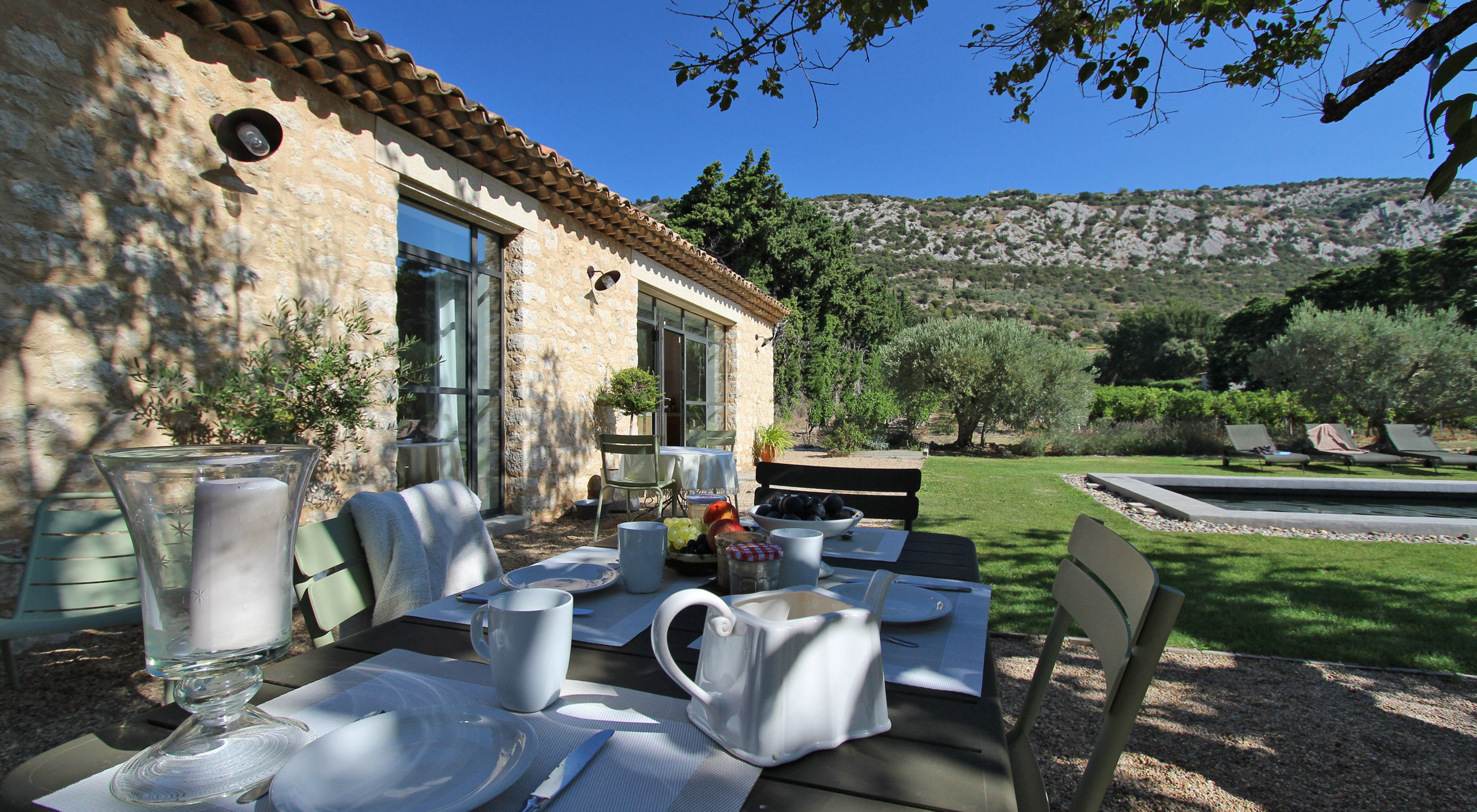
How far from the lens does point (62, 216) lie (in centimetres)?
237

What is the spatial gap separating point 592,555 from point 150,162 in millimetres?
2698

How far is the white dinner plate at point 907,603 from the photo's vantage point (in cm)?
109

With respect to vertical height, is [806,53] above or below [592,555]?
above

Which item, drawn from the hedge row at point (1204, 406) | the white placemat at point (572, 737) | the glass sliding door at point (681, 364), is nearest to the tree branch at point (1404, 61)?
the white placemat at point (572, 737)

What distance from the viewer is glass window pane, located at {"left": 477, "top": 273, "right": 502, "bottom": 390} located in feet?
15.4

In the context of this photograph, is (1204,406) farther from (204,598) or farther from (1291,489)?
(204,598)

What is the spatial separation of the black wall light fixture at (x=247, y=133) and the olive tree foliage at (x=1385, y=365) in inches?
680

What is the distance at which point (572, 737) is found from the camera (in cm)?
71

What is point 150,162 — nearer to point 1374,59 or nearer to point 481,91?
point 481,91

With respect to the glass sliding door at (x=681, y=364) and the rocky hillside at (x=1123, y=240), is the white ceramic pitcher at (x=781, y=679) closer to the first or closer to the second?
the glass sliding door at (x=681, y=364)

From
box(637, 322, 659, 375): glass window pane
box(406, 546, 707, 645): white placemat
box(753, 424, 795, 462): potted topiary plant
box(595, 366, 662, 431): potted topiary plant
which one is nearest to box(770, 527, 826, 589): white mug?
box(406, 546, 707, 645): white placemat

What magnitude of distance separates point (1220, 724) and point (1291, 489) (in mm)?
6935

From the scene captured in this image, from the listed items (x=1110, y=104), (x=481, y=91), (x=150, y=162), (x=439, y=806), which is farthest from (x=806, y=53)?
(x=439, y=806)

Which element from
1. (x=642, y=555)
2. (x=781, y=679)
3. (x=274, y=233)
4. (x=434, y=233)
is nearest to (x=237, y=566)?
(x=781, y=679)
